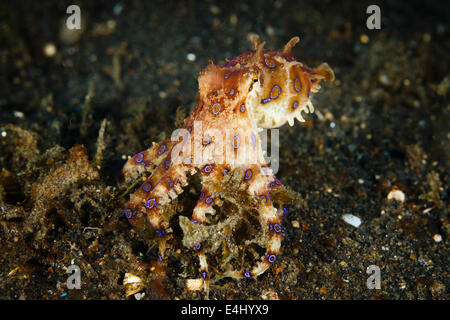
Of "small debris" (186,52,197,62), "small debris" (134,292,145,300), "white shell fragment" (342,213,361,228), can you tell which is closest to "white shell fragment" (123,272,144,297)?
"small debris" (134,292,145,300)

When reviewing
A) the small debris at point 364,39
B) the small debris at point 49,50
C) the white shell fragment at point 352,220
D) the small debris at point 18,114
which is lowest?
the white shell fragment at point 352,220

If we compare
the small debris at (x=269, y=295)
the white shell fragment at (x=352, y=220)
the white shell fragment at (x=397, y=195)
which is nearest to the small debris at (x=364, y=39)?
the white shell fragment at (x=397, y=195)

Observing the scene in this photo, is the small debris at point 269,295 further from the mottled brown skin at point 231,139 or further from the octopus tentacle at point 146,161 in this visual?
the octopus tentacle at point 146,161

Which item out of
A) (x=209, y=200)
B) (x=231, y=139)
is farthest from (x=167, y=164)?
(x=231, y=139)

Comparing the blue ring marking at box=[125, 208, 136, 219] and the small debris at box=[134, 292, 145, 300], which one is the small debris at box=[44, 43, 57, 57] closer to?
the blue ring marking at box=[125, 208, 136, 219]

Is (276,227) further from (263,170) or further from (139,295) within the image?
(139,295)
